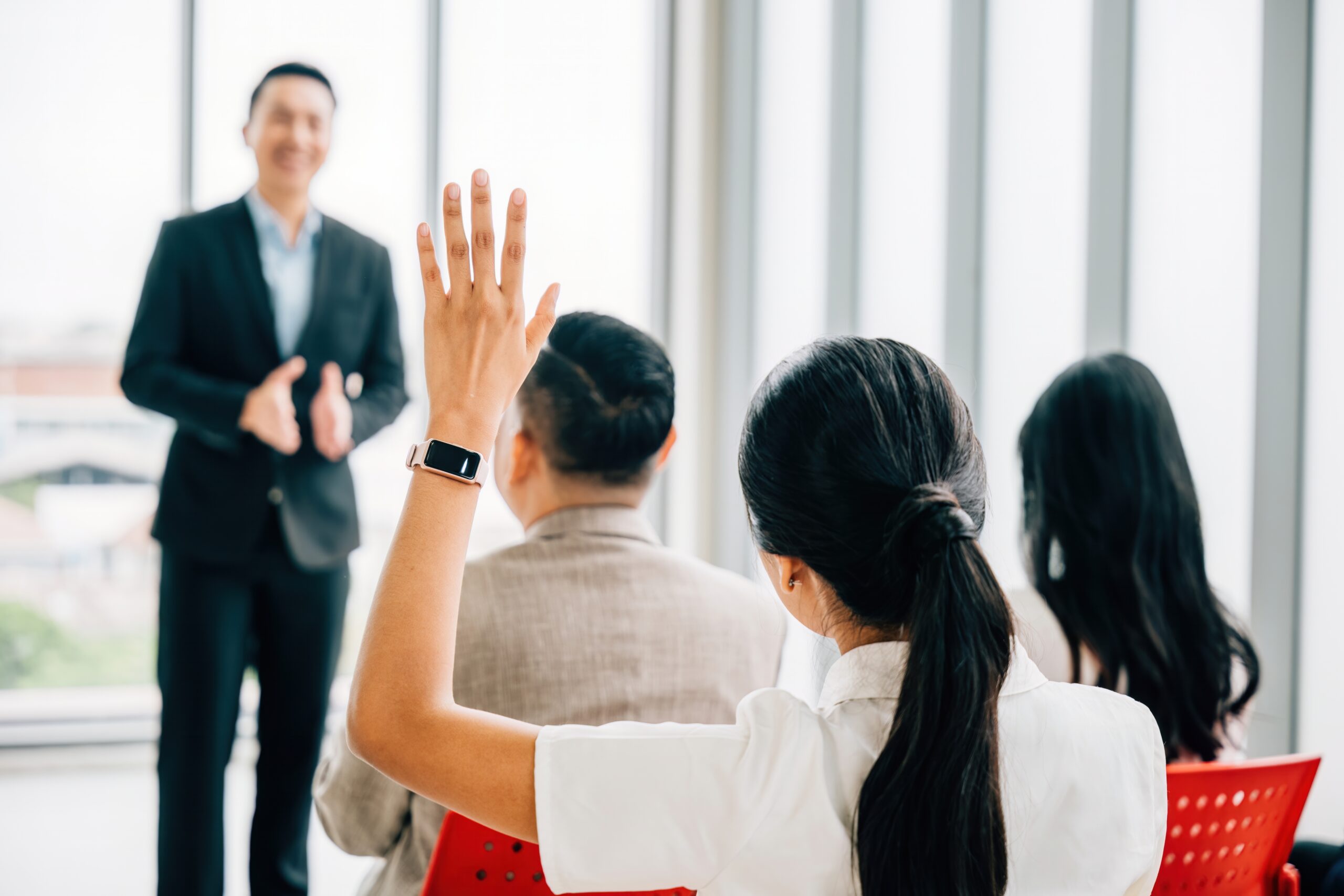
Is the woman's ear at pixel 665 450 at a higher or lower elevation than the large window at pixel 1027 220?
lower

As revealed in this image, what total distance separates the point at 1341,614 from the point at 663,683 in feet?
3.80

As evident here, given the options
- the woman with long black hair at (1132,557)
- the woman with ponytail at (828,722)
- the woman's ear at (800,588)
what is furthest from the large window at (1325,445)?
the woman's ear at (800,588)

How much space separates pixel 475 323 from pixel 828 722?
39cm

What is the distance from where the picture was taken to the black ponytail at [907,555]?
0.67 m

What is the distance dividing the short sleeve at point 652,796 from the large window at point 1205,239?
135cm

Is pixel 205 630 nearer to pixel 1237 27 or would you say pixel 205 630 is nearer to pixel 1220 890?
pixel 1220 890

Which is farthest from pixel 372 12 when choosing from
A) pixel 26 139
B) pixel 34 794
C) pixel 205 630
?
pixel 34 794

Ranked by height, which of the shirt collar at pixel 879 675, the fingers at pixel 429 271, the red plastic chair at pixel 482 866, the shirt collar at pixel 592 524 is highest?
the fingers at pixel 429 271

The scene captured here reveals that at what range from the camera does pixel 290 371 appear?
7.29 feet

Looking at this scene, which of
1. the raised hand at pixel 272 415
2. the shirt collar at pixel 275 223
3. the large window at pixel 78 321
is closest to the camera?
the raised hand at pixel 272 415

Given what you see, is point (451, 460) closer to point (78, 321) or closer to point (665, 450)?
point (665, 450)

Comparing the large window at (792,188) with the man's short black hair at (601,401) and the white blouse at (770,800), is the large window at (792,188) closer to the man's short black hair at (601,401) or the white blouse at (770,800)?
the man's short black hair at (601,401)

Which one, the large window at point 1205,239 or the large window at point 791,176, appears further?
the large window at point 791,176

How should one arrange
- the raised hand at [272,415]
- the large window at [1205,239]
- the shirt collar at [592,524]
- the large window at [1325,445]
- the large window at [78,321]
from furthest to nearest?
the large window at [78,321] < the raised hand at [272,415] < the large window at [1205,239] < the large window at [1325,445] < the shirt collar at [592,524]
